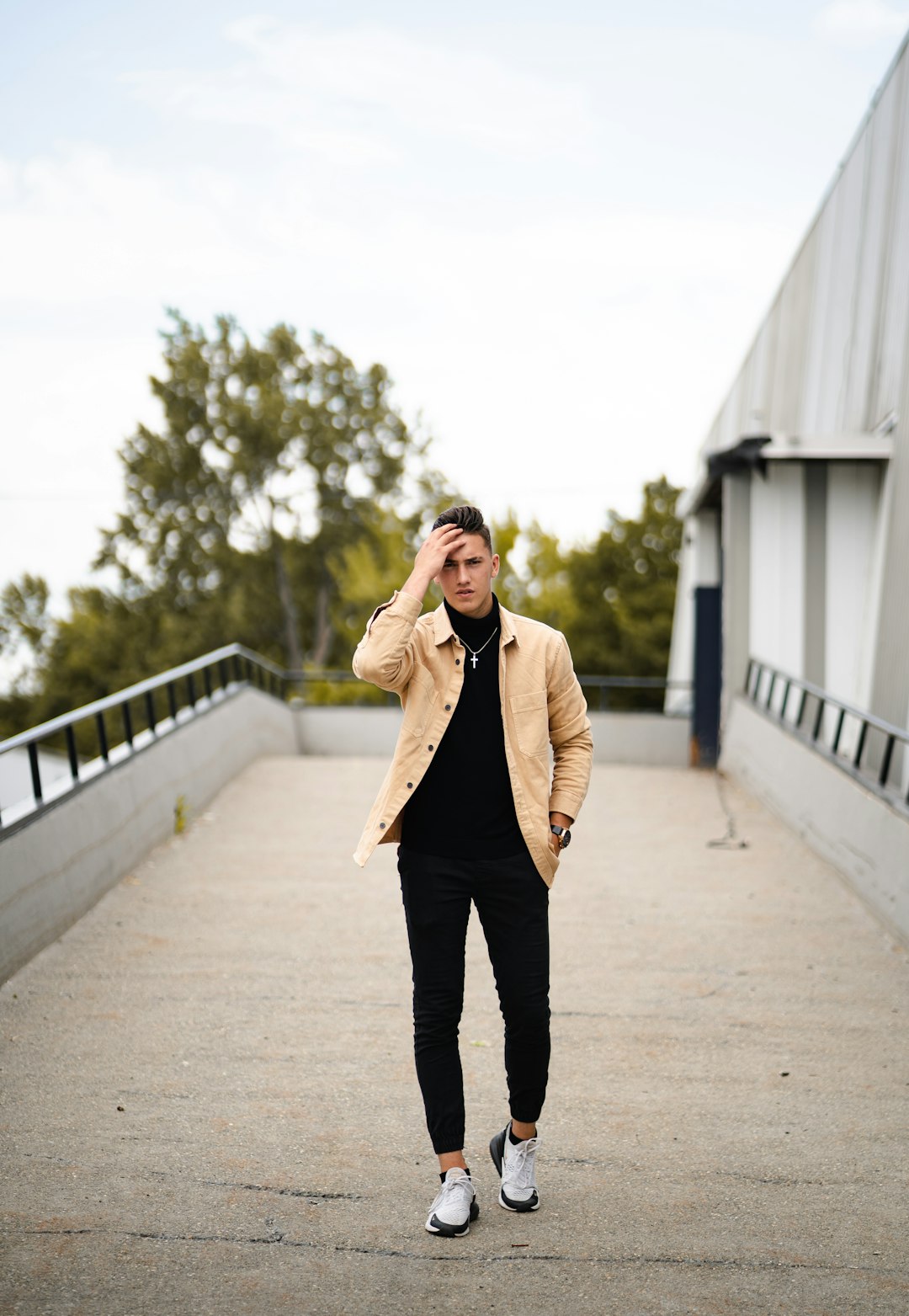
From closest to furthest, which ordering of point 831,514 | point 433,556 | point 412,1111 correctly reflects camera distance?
point 433,556, point 412,1111, point 831,514

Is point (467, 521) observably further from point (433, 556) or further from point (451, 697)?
point (451, 697)

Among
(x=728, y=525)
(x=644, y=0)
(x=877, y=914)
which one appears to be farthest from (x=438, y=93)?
(x=877, y=914)

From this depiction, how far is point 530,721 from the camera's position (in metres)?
3.29

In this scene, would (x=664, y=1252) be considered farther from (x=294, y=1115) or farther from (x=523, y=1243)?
(x=294, y=1115)

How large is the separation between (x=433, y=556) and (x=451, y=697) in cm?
42

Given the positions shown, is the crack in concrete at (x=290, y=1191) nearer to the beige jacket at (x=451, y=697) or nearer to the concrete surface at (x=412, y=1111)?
the concrete surface at (x=412, y=1111)

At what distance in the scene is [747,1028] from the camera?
5.10 meters

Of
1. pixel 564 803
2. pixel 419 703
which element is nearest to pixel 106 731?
pixel 419 703

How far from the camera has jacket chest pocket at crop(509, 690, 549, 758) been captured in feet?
10.7

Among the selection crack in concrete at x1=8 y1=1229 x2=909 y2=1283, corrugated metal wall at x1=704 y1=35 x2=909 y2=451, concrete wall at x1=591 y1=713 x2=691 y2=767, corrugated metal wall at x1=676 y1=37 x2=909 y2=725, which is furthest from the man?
concrete wall at x1=591 y1=713 x2=691 y2=767

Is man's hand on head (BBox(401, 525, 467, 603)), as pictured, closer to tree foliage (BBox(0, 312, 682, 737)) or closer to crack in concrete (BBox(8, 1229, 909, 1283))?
crack in concrete (BBox(8, 1229, 909, 1283))

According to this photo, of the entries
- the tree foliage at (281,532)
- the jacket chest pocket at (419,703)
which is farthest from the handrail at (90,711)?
the tree foliage at (281,532)

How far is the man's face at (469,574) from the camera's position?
3166 mm

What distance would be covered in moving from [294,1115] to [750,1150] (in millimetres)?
1548
